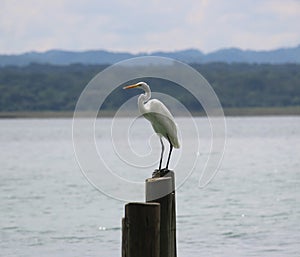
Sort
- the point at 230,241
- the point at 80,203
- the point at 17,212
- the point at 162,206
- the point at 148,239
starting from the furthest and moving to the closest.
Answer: the point at 80,203, the point at 17,212, the point at 230,241, the point at 162,206, the point at 148,239

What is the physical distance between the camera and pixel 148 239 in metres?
10.7

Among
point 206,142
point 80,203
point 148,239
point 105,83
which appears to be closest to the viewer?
point 148,239

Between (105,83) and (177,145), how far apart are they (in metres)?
1.21

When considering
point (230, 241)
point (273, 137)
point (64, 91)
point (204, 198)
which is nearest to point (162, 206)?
point (230, 241)

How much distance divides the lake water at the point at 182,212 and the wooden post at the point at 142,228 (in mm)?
5867

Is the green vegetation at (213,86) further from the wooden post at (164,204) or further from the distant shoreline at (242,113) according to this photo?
the wooden post at (164,204)

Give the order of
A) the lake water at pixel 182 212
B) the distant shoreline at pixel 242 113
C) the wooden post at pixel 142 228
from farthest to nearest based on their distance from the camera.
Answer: the distant shoreline at pixel 242 113, the lake water at pixel 182 212, the wooden post at pixel 142 228

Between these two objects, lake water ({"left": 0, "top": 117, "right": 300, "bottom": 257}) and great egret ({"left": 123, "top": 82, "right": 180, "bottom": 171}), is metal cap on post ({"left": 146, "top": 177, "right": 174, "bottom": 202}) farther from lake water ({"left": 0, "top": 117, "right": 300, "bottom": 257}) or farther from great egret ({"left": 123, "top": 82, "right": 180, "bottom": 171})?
lake water ({"left": 0, "top": 117, "right": 300, "bottom": 257})

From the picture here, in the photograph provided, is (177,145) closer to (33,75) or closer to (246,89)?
(246,89)

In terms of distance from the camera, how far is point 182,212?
25062 millimetres

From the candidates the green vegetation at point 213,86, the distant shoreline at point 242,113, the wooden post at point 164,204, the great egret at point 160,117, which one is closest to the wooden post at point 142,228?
the wooden post at point 164,204

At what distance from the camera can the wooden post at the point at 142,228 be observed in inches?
420

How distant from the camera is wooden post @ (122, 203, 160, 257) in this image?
1067 centimetres

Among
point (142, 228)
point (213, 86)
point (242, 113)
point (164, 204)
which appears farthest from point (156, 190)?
point (242, 113)
